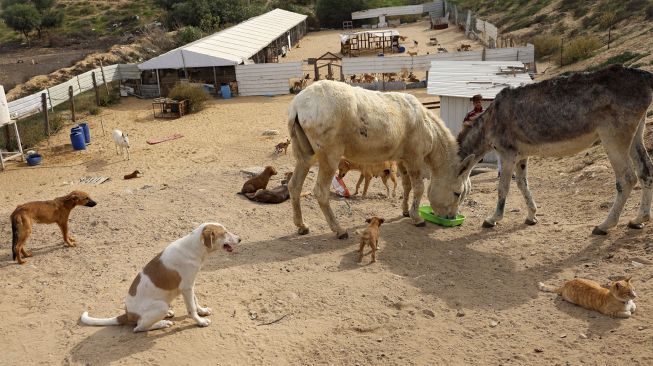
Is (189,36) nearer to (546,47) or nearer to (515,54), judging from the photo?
(515,54)

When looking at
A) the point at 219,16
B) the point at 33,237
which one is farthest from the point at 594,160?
the point at 219,16

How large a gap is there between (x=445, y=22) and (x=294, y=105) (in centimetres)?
5279

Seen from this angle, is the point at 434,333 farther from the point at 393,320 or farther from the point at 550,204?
the point at 550,204

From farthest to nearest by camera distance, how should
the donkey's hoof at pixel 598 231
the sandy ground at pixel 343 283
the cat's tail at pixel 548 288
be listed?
the donkey's hoof at pixel 598 231
the cat's tail at pixel 548 288
the sandy ground at pixel 343 283

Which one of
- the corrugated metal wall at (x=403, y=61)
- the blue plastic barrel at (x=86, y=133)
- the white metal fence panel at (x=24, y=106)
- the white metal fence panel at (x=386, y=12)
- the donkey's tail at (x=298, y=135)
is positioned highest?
the white metal fence panel at (x=386, y=12)

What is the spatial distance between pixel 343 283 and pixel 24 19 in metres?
64.2

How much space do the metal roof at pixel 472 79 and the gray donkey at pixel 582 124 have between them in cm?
529

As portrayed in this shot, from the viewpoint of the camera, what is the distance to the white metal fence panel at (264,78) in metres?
31.3

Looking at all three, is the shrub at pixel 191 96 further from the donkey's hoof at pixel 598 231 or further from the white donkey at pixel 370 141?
the donkey's hoof at pixel 598 231

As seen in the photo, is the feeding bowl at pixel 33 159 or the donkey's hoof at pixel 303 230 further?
the feeding bowl at pixel 33 159

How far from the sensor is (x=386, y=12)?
6450cm

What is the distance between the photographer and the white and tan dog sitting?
6.91m

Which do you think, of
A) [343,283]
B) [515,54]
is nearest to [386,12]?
[515,54]

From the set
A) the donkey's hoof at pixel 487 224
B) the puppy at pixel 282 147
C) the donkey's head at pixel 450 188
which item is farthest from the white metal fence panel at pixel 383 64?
the donkey's hoof at pixel 487 224
